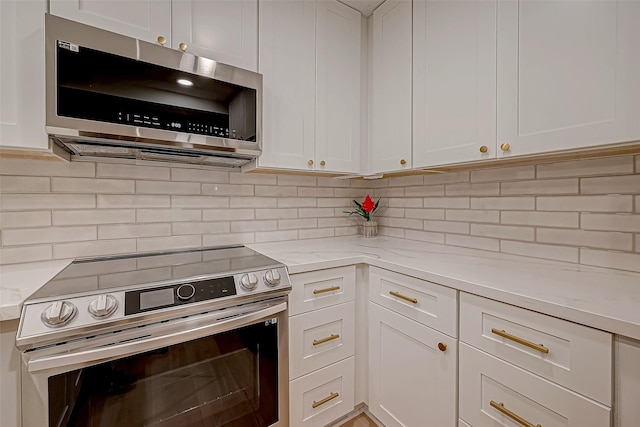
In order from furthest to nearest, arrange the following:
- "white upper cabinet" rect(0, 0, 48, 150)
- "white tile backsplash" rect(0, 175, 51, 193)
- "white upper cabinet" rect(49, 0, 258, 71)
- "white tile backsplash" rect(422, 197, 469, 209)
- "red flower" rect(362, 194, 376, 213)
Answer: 1. "red flower" rect(362, 194, 376, 213)
2. "white tile backsplash" rect(422, 197, 469, 209)
3. "white tile backsplash" rect(0, 175, 51, 193)
4. "white upper cabinet" rect(49, 0, 258, 71)
5. "white upper cabinet" rect(0, 0, 48, 150)

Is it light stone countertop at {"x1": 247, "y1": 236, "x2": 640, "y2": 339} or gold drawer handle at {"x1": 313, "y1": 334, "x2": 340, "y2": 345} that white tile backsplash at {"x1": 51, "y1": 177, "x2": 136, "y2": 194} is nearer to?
light stone countertop at {"x1": 247, "y1": 236, "x2": 640, "y2": 339}

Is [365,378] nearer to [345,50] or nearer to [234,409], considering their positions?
[234,409]

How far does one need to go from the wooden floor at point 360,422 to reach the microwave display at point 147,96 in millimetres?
1637

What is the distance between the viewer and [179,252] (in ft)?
5.00

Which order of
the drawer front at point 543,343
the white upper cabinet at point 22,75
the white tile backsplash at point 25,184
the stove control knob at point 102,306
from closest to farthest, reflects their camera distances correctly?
the drawer front at point 543,343 < the stove control knob at point 102,306 < the white upper cabinet at point 22,75 < the white tile backsplash at point 25,184

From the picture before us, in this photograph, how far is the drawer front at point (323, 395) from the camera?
1319mm

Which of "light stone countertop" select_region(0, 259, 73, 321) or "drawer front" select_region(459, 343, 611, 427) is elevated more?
"light stone countertop" select_region(0, 259, 73, 321)

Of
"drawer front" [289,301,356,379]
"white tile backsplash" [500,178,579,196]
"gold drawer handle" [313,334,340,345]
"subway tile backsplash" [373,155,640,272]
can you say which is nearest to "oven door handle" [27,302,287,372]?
"drawer front" [289,301,356,379]

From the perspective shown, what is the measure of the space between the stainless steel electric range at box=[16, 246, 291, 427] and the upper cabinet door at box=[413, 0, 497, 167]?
3.39 ft

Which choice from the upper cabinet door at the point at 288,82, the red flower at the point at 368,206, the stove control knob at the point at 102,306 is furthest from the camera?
the red flower at the point at 368,206

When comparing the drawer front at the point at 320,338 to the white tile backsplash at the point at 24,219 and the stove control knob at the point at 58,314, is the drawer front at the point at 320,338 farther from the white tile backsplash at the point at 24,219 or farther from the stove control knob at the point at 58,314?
the white tile backsplash at the point at 24,219

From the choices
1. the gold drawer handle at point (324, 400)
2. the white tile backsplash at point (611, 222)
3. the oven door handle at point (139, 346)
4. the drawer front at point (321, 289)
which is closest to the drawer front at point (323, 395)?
the gold drawer handle at point (324, 400)

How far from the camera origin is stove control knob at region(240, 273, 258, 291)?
1.12 m

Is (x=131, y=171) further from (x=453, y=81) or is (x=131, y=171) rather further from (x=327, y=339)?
(x=453, y=81)
